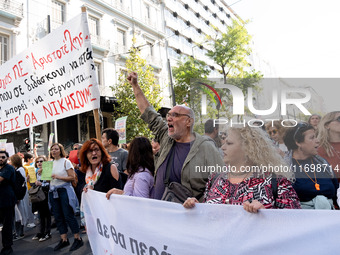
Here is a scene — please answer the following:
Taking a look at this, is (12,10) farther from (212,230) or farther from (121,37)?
(212,230)

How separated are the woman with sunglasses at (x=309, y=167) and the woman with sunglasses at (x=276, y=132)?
3 cm

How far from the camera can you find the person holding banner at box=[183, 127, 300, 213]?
1630 mm

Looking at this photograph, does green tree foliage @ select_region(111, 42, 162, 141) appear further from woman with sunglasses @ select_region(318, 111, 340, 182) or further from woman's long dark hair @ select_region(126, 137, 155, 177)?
woman with sunglasses @ select_region(318, 111, 340, 182)

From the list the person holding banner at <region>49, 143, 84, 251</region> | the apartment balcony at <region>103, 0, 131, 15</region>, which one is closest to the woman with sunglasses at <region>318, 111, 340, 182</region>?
the person holding banner at <region>49, 143, 84, 251</region>

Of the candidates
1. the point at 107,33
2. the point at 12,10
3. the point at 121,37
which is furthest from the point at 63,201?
the point at 121,37

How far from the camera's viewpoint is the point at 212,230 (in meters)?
1.65

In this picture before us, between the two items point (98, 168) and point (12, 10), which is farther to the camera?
point (12, 10)

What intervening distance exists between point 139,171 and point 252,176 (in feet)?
3.84

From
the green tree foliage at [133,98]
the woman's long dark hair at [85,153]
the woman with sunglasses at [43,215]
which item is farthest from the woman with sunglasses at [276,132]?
the green tree foliage at [133,98]

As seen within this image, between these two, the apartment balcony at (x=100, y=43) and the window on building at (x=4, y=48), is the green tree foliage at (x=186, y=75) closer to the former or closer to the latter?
the apartment balcony at (x=100, y=43)

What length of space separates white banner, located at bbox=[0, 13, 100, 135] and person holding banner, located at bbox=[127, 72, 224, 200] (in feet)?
3.40

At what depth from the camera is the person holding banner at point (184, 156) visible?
2.12 m

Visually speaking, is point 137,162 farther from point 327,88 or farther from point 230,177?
point 327,88

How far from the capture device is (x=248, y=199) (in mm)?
1664
